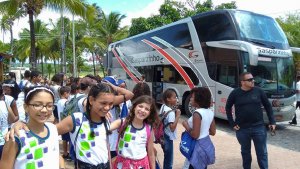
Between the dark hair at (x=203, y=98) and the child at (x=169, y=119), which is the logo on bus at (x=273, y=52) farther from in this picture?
the dark hair at (x=203, y=98)

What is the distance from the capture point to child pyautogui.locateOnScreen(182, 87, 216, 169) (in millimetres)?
3730

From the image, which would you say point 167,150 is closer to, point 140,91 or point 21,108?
point 140,91

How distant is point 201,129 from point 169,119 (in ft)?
1.98

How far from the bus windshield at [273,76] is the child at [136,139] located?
6.54 m

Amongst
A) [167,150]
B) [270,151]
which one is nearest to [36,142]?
[167,150]

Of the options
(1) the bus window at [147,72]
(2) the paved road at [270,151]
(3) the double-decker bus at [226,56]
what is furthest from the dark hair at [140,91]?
(1) the bus window at [147,72]

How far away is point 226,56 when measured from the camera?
9.62 m

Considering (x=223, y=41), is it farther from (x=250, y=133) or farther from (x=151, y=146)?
(x=151, y=146)

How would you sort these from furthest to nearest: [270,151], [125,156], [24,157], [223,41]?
[223,41], [270,151], [125,156], [24,157]

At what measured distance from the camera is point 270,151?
7051 mm

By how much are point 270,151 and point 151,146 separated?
4.79m

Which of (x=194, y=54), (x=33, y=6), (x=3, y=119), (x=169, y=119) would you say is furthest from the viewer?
(x=33, y=6)

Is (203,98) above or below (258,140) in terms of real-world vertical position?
above

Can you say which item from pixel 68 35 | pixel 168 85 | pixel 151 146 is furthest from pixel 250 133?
pixel 68 35
